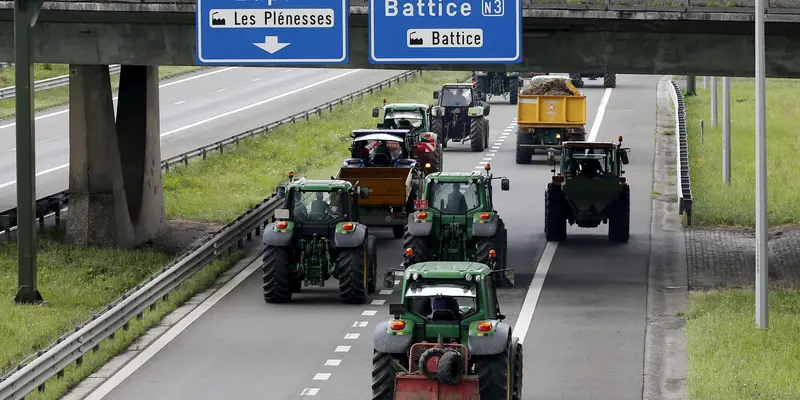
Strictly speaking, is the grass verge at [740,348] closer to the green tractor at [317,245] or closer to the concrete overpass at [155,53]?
the concrete overpass at [155,53]

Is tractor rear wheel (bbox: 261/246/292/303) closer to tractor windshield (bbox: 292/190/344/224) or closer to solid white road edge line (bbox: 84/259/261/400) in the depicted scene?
tractor windshield (bbox: 292/190/344/224)

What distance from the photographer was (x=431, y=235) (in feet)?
91.0

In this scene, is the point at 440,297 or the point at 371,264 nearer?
the point at 440,297

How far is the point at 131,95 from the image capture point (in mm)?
34781

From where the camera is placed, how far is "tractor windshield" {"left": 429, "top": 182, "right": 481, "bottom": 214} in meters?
28.1

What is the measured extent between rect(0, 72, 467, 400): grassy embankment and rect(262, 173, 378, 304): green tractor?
192 centimetres

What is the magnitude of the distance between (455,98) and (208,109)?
1600cm

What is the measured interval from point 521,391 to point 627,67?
1167cm

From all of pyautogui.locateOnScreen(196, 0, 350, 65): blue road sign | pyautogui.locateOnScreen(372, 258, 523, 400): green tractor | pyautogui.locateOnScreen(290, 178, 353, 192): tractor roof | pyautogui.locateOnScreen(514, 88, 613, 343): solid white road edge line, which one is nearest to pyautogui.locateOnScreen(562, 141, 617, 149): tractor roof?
pyautogui.locateOnScreen(514, 88, 613, 343): solid white road edge line

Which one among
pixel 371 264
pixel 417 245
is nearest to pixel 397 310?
pixel 371 264

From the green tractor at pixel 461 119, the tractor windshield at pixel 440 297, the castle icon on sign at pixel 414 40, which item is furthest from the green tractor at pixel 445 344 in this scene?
the green tractor at pixel 461 119

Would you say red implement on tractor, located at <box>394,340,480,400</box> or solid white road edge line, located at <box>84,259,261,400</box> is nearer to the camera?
red implement on tractor, located at <box>394,340,480,400</box>

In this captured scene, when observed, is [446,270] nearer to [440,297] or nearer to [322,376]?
[440,297]

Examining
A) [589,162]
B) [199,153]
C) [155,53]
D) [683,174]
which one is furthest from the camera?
[199,153]
